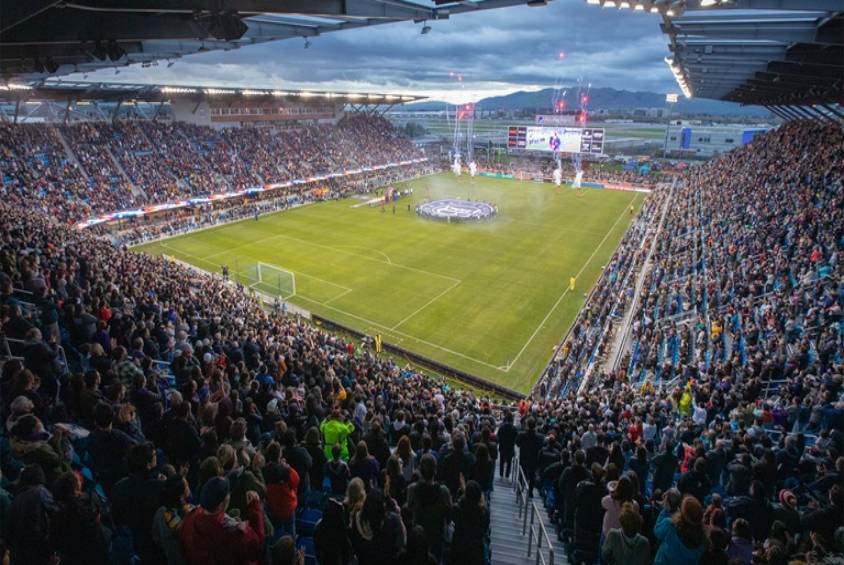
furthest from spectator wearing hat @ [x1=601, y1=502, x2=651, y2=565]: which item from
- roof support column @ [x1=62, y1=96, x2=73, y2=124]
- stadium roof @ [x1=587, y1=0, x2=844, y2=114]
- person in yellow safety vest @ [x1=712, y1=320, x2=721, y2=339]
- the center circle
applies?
roof support column @ [x1=62, y1=96, x2=73, y2=124]

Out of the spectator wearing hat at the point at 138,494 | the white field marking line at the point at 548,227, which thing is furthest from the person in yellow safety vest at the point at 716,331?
the white field marking line at the point at 548,227

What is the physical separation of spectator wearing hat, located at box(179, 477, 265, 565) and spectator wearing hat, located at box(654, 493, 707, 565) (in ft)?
11.8

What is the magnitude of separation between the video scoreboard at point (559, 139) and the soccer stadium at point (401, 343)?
15189 mm

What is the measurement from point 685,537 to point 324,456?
13.4ft

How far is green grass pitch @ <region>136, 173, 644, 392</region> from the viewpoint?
25.6 m

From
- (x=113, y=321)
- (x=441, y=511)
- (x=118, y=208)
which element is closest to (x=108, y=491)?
(x=441, y=511)

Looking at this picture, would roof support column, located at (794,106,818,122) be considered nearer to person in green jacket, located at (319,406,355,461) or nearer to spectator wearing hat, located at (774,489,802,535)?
spectator wearing hat, located at (774,489,802,535)

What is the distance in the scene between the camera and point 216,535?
3.98 m

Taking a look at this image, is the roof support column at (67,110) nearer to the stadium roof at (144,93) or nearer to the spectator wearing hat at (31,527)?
the stadium roof at (144,93)

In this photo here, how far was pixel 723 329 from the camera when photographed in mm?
18844

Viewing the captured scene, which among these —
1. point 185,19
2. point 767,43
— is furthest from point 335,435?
point 767,43

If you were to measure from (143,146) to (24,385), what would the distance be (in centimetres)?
5431

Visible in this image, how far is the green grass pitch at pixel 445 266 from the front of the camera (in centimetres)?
2564

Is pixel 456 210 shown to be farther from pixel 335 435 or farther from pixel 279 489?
pixel 279 489
